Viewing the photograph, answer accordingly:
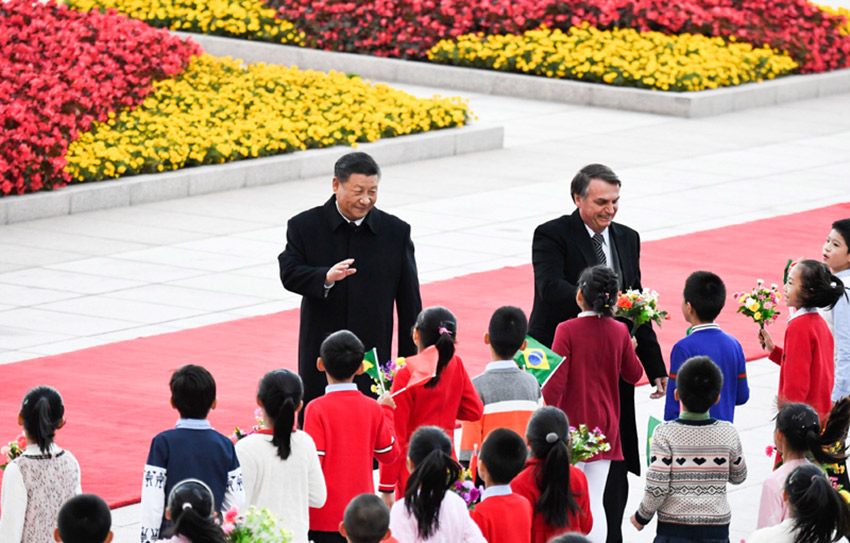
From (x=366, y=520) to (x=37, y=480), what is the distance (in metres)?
1.64

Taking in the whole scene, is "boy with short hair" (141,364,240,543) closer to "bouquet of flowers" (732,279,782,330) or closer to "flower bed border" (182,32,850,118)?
"bouquet of flowers" (732,279,782,330)

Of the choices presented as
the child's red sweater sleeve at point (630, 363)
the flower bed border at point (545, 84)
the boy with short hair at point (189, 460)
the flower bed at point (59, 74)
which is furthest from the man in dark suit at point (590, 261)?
the flower bed border at point (545, 84)

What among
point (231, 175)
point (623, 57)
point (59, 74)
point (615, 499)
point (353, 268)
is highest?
point (623, 57)

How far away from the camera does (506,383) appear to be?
7469mm

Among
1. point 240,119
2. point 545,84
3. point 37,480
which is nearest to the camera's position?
point 37,480

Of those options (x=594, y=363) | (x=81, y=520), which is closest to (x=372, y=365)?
(x=594, y=363)

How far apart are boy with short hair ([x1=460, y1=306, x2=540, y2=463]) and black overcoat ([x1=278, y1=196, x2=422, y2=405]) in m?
0.70

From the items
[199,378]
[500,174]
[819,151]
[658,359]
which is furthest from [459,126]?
[199,378]

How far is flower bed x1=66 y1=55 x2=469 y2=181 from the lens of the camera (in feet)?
56.9

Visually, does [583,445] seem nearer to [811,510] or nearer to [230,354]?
[811,510]

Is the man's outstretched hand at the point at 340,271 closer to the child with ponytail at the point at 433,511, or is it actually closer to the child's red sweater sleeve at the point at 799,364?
the child with ponytail at the point at 433,511

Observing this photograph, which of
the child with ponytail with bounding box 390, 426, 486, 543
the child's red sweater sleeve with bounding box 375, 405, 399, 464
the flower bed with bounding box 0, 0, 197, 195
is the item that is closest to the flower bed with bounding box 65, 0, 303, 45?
the flower bed with bounding box 0, 0, 197, 195

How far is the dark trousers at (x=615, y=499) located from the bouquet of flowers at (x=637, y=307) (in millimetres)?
694

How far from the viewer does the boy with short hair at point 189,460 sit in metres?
6.28
